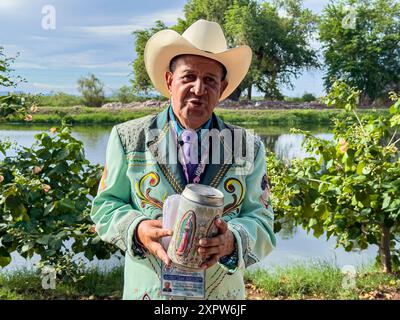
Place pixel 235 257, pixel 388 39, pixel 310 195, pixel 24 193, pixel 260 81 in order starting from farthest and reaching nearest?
pixel 388 39, pixel 260 81, pixel 310 195, pixel 24 193, pixel 235 257

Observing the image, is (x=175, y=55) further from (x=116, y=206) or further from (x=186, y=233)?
(x=186, y=233)

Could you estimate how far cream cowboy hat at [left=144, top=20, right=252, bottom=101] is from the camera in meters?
1.56

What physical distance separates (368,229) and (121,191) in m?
2.53

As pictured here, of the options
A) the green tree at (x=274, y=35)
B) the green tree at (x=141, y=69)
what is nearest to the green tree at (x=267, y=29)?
the green tree at (x=274, y=35)

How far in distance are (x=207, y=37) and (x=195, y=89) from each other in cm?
19

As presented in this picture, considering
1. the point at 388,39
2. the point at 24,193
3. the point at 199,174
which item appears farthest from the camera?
the point at 388,39

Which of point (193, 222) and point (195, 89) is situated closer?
point (193, 222)

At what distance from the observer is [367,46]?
24.7m

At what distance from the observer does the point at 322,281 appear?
3631 mm

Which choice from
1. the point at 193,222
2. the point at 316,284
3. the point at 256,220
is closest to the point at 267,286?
the point at 316,284

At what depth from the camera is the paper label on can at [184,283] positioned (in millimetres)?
1484

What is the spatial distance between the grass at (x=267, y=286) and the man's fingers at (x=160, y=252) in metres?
2.14
